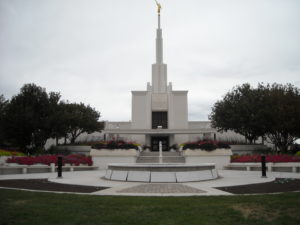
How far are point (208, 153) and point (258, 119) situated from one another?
7.93m

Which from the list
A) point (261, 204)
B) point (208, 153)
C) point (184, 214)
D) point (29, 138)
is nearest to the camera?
point (184, 214)

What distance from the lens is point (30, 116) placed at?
88.6 feet

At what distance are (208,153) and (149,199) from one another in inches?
610

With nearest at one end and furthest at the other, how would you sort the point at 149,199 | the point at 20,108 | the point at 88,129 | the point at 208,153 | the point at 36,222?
1. the point at 36,222
2. the point at 149,199
3. the point at 208,153
4. the point at 20,108
5. the point at 88,129

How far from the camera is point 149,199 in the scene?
7.72 meters

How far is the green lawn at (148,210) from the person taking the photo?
5.53 meters

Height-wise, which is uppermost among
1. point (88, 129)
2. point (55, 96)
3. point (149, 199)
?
point (55, 96)

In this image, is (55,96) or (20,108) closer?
(20,108)

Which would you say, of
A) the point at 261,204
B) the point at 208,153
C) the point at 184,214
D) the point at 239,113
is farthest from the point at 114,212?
the point at 239,113

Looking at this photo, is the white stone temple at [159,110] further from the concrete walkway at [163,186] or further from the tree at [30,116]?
the concrete walkway at [163,186]

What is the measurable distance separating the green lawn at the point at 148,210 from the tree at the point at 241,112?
21.6 meters

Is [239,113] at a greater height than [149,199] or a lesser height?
greater

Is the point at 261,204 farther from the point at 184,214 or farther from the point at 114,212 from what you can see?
the point at 114,212

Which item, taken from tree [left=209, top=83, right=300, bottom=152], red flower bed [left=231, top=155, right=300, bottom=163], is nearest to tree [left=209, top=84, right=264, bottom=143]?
tree [left=209, top=83, right=300, bottom=152]
